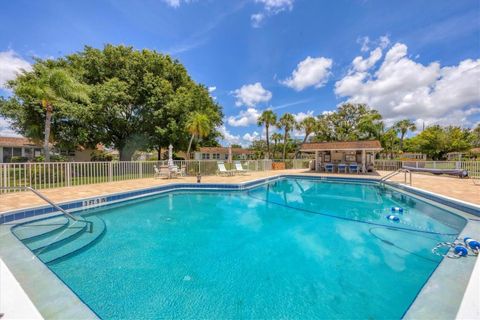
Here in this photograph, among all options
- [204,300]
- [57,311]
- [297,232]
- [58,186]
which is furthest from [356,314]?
[58,186]

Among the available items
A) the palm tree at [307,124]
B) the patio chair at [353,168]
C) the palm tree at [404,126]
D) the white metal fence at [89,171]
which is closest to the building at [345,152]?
the patio chair at [353,168]

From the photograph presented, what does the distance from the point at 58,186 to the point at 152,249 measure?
7.58m

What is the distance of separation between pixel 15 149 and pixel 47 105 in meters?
20.6

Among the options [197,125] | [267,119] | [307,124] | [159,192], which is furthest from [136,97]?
[307,124]

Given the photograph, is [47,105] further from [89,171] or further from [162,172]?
[162,172]

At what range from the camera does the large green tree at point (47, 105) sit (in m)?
10.2

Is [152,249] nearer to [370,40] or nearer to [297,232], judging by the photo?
[297,232]

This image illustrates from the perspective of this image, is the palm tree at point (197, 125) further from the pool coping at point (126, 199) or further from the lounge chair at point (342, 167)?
the lounge chair at point (342, 167)

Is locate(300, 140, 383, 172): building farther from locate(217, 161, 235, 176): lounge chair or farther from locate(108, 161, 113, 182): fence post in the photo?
locate(108, 161, 113, 182): fence post

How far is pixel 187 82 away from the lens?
18969 mm

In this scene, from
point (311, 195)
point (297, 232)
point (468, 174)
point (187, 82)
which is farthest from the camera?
point (187, 82)

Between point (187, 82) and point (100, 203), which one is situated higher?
point (187, 82)

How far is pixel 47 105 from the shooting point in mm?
10180

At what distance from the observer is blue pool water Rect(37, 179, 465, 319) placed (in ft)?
8.08
